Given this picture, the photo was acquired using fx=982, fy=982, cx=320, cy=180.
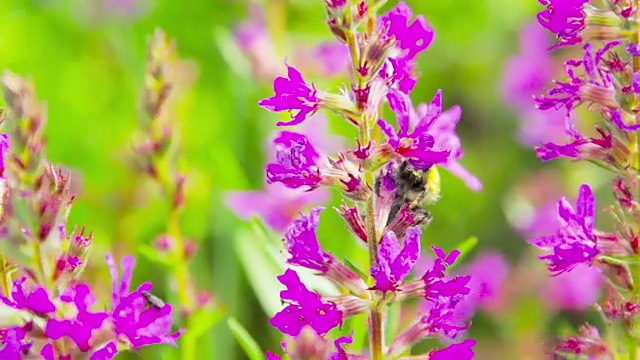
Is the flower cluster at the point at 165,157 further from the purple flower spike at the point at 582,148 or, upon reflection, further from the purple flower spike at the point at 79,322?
the purple flower spike at the point at 582,148

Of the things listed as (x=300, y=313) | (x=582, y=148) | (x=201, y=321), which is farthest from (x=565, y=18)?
(x=201, y=321)

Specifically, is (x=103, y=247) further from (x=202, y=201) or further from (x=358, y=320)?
(x=358, y=320)

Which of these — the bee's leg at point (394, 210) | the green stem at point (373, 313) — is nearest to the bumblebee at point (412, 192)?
the bee's leg at point (394, 210)

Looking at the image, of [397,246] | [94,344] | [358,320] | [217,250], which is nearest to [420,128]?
[397,246]

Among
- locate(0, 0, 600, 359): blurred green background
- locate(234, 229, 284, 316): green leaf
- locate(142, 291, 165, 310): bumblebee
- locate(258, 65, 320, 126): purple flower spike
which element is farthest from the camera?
locate(0, 0, 600, 359): blurred green background

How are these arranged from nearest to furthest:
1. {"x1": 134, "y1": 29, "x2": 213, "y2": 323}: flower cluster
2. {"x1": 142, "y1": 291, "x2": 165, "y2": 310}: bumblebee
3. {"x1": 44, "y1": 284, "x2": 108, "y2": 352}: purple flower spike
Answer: {"x1": 44, "y1": 284, "x2": 108, "y2": 352}: purple flower spike, {"x1": 142, "y1": 291, "x2": 165, "y2": 310}: bumblebee, {"x1": 134, "y1": 29, "x2": 213, "y2": 323}: flower cluster

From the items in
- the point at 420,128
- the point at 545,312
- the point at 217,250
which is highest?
the point at 420,128

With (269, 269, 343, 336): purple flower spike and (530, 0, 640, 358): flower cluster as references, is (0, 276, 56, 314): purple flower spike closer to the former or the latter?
(269, 269, 343, 336): purple flower spike

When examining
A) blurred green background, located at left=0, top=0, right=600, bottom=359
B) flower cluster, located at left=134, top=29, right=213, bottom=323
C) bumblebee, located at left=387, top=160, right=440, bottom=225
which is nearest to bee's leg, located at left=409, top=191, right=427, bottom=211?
bumblebee, located at left=387, top=160, right=440, bottom=225
